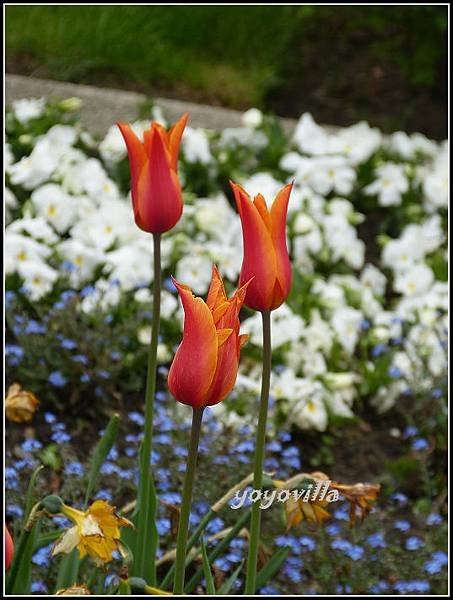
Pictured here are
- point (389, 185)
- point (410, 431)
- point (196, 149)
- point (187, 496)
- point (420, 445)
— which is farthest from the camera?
point (389, 185)

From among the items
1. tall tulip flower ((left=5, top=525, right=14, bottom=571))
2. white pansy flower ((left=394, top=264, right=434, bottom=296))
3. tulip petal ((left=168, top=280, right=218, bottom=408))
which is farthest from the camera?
white pansy flower ((left=394, top=264, right=434, bottom=296))

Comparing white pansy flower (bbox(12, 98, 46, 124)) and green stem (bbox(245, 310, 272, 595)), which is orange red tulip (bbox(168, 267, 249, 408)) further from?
white pansy flower (bbox(12, 98, 46, 124))

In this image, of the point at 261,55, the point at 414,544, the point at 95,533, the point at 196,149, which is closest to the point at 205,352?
the point at 95,533

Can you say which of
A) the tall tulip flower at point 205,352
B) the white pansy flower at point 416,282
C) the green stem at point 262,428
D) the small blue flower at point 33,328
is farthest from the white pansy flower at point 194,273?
the tall tulip flower at point 205,352

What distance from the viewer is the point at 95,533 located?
61.0 inches

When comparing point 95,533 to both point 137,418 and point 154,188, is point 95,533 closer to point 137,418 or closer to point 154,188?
point 154,188

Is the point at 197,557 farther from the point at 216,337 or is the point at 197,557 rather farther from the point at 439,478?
the point at 439,478

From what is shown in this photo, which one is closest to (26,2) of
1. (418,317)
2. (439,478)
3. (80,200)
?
(80,200)

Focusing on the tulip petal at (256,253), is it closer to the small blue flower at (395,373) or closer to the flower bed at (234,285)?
the flower bed at (234,285)

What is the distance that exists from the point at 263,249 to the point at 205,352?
264mm

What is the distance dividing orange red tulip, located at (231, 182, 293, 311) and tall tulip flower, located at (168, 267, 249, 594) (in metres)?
0.16

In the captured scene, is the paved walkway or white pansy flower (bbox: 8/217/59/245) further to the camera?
the paved walkway

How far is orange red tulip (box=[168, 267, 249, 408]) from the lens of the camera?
4.34 feet

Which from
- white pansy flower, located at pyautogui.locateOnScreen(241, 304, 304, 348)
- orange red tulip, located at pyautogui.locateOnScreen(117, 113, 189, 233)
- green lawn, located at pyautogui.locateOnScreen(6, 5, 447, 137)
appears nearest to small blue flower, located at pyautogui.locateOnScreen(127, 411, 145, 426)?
white pansy flower, located at pyautogui.locateOnScreen(241, 304, 304, 348)
